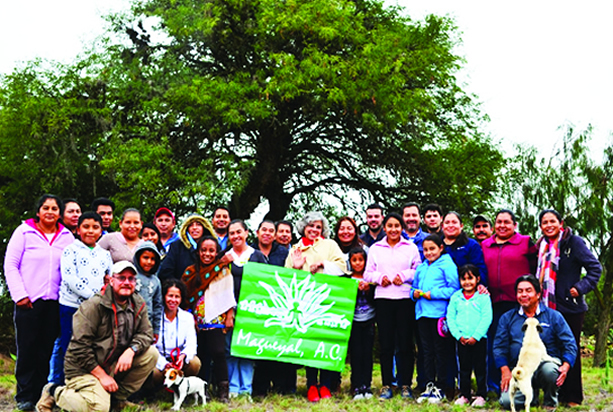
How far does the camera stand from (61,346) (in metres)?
6.77

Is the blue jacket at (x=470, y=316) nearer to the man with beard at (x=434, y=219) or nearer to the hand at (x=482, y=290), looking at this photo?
the hand at (x=482, y=290)

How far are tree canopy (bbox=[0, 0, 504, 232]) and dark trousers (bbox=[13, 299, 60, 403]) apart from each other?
8.08m

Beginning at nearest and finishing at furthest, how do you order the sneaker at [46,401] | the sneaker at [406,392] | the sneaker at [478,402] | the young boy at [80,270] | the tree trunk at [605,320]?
the sneaker at [46,401] → the young boy at [80,270] → the sneaker at [478,402] → the sneaker at [406,392] → the tree trunk at [605,320]

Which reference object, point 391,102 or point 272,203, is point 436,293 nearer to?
point 391,102

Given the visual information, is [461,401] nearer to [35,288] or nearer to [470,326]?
[470,326]

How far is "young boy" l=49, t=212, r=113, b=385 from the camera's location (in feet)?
21.6

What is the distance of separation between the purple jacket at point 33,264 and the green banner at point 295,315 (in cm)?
202

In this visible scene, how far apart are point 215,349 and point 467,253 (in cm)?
285

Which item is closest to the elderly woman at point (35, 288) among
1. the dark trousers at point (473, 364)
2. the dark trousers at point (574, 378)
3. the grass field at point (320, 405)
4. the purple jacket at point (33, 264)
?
the purple jacket at point (33, 264)

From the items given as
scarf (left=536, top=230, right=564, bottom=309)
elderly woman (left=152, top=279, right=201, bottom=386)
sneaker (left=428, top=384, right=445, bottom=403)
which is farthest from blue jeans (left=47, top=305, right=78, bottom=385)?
scarf (left=536, top=230, right=564, bottom=309)

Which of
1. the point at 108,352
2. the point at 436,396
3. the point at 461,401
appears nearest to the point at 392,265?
the point at 436,396

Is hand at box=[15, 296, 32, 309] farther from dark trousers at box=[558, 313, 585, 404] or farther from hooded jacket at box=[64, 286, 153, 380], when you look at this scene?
dark trousers at box=[558, 313, 585, 404]

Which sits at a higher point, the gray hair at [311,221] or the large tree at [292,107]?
the large tree at [292,107]

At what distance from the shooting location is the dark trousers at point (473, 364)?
7121mm
